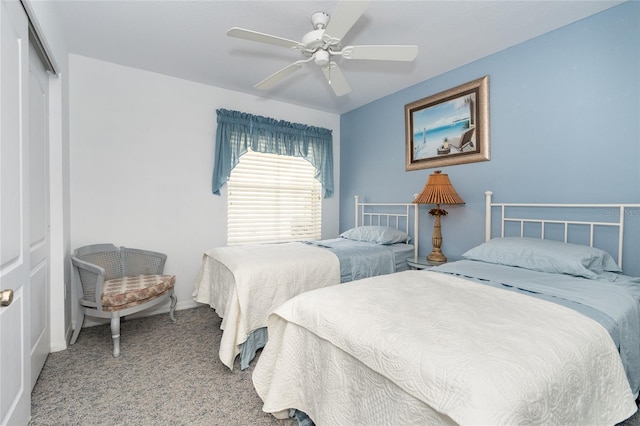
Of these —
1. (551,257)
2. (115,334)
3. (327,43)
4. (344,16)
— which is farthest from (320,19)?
(115,334)

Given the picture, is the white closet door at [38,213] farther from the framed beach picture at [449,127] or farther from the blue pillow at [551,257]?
the framed beach picture at [449,127]

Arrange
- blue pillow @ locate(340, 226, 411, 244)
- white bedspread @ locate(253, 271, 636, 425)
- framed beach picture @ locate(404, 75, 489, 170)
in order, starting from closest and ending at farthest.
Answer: white bedspread @ locate(253, 271, 636, 425) < framed beach picture @ locate(404, 75, 489, 170) < blue pillow @ locate(340, 226, 411, 244)

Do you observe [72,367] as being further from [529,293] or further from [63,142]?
[529,293]

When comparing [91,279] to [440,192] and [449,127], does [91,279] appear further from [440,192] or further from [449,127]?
[449,127]

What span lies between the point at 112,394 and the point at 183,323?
110cm

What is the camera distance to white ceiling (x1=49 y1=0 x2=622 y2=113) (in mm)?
A: 2109

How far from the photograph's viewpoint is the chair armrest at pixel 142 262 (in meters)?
2.93

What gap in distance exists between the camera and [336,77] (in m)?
2.37

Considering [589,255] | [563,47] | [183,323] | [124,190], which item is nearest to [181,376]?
[183,323]

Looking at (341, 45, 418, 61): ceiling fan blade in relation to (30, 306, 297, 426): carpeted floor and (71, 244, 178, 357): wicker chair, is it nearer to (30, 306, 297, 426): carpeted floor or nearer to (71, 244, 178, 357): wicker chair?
(30, 306, 297, 426): carpeted floor

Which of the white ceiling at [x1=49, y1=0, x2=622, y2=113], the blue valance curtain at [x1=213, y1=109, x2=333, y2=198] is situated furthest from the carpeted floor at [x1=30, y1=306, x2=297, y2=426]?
the white ceiling at [x1=49, y1=0, x2=622, y2=113]

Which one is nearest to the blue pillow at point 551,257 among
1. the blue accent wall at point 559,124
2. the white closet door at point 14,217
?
the blue accent wall at point 559,124

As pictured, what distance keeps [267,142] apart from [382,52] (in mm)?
2096

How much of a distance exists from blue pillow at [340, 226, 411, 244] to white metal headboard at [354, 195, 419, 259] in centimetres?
13
